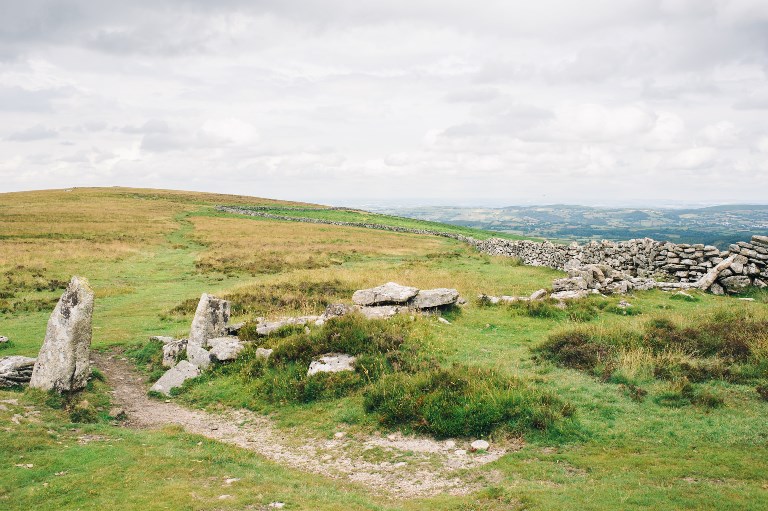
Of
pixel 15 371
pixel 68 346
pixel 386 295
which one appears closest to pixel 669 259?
pixel 386 295

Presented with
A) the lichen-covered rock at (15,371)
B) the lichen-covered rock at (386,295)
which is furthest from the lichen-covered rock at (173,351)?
the lichen-covered rock at (386,295)

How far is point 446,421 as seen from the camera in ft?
37.5

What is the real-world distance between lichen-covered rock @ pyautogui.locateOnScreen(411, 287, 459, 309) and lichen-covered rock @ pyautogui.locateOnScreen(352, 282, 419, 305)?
309mm

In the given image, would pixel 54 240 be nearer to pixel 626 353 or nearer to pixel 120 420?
pixel 120 420

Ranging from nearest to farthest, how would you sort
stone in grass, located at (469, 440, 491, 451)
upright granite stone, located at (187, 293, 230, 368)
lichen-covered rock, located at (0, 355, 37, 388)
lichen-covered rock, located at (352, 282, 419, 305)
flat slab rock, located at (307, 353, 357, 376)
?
stone in grass, located at (469, 440, 491, 451), lichen-covered rock, located at (0, 355, 37, 388), flat slab rock, located at (307, 353, 357, 376), upright granite stone, located at (187, 293, 230, 368), lichen-covered rock, located at (352, 282, 419, 305)

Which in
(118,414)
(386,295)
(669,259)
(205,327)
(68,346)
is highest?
(669,259)

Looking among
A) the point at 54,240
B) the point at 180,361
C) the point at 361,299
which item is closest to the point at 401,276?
the point at 361,299

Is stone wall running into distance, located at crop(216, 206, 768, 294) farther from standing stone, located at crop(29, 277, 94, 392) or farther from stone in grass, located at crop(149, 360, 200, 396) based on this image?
standing stone, located at crop(29, 277, 94, 392)

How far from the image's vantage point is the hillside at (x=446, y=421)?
319 inches

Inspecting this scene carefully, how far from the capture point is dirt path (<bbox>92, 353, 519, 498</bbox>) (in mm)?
9242

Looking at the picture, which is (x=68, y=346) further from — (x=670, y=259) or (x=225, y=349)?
(x=670, y=259)

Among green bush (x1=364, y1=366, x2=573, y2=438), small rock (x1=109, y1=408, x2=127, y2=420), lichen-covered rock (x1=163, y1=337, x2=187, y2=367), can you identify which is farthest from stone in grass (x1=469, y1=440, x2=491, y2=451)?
lichen-covered rock (x1=163, y1=337, x2=187, y2=367)

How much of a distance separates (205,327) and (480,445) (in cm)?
1127

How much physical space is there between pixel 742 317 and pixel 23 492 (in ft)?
64.8
